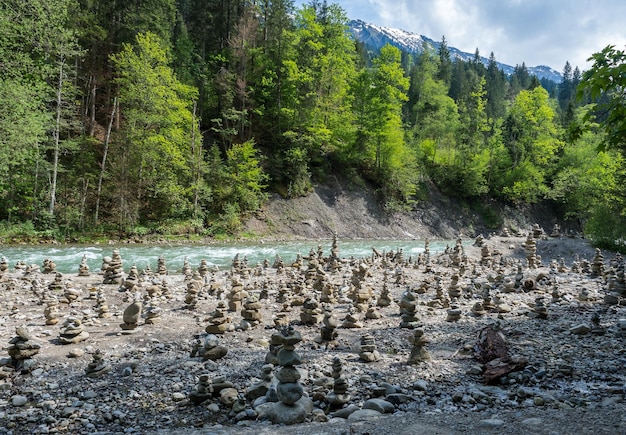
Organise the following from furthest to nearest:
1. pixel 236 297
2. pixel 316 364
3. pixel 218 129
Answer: pixel 218 129 < pixel 236 297 < pixel 316 364

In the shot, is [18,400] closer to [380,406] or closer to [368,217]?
[380,406]

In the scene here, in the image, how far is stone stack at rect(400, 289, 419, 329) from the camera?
7.81 meters

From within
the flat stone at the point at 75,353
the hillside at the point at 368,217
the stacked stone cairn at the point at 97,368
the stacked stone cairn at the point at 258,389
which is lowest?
the flat stone at the point at 75,353

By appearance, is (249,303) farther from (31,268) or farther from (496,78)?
(496,78)

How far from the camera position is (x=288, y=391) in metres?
4.55

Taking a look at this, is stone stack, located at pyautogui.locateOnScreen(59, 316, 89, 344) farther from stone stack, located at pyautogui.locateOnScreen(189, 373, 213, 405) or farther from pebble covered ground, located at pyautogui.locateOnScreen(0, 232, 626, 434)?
stone stack, located at pyautogui.locateOnScreen(189, 373, 213, 405)

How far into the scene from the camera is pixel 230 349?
7.00 meters

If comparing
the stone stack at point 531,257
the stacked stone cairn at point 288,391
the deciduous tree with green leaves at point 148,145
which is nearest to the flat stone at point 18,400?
the stacked stone cairn at point 288,391

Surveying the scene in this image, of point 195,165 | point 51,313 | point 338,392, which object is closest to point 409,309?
point 338,392

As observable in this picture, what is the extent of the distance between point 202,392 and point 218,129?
33.9 metres

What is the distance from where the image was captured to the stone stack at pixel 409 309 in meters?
7.81

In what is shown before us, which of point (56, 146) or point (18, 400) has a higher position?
point (56, 146)

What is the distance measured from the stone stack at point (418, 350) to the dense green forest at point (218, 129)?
2219 centimetres

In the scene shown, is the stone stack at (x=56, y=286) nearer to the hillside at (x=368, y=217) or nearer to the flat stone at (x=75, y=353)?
the flat stone at (x=75, y=353)
